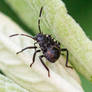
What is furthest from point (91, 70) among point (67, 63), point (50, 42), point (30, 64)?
point (50, 42)

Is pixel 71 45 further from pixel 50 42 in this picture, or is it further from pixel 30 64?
pixel 50 42

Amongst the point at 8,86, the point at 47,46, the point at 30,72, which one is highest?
the point at 47,46

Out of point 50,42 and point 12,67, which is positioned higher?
point 50,42

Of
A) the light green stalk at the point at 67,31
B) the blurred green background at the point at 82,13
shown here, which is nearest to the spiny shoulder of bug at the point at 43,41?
the light green stalk at the point at 67,31

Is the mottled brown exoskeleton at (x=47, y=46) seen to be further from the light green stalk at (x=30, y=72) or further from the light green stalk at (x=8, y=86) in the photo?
the light green stalk at (x=8, y=86)

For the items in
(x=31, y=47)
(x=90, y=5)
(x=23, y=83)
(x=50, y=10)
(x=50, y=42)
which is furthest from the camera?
(x=90, y=5)

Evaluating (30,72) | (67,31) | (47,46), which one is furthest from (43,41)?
(67,31)

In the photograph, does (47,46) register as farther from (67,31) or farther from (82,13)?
(82,13)

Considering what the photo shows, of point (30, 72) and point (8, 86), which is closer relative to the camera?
point (8, 86)

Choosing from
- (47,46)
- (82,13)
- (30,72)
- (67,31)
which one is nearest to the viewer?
(67,31)
